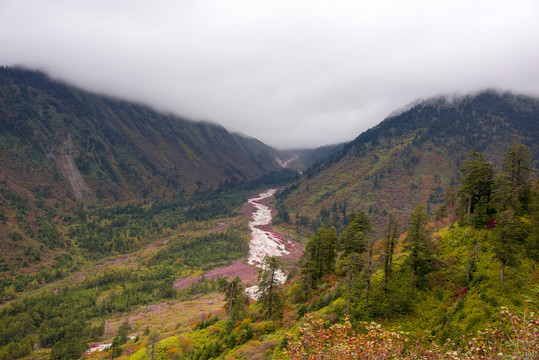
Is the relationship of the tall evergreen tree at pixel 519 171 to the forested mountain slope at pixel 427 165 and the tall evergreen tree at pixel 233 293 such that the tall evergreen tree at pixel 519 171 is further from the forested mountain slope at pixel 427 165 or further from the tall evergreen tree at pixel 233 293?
the forested mountain slope at pixel 427 165

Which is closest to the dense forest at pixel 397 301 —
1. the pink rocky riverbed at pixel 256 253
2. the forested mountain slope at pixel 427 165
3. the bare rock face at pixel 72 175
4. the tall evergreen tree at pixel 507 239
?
the tall evergreen tree at pixel 507 239

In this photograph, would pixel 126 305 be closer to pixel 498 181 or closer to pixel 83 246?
pixel 83 246

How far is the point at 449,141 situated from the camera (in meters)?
184

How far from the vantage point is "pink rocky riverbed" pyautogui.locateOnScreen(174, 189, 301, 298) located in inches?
3866

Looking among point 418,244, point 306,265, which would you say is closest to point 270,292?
point 306,265

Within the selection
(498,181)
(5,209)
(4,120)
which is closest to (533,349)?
(498,181)

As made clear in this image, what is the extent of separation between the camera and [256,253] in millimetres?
126000

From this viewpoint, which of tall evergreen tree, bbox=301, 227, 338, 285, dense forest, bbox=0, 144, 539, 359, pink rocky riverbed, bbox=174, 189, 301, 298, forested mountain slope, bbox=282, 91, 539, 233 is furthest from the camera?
forested mountain slope, bbox=282, 91, 539, 233

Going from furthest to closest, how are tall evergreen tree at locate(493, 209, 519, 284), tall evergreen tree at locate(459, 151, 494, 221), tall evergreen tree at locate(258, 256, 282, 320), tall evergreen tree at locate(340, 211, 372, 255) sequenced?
1. tall evergreen tree at locate(340, 211, 372, 255)
2. tall evergreen tree at locate(258, 256, 282, 320)
3. tall evergreen tree at locate(459, 151, 494, 221)
4. tall evergreen tree at locate(493, 209, 519, 284)

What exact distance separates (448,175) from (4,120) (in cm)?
28526

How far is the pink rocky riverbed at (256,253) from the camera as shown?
98.2 metres

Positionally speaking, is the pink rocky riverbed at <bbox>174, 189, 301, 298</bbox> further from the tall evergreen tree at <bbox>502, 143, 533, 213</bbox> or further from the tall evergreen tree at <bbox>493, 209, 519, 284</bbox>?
the tall evergreen tree at <bbox>502, 143, 533, 213</bbox>

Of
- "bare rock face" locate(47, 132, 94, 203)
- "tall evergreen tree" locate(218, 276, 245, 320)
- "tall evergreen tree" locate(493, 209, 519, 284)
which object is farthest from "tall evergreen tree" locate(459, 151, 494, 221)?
"bare rock face" locate(47, 132, 94, 203)

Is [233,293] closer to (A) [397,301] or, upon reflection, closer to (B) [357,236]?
(B) [357,236]
